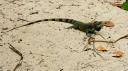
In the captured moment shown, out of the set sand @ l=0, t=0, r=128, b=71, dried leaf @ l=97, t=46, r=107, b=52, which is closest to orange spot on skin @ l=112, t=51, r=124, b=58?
sand @ l=0, t=0, r=128, b=71

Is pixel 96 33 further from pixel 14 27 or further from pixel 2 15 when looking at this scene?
pixel 2 15

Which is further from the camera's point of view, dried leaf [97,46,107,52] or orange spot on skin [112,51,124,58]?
dried leaf [97,46,107,52]

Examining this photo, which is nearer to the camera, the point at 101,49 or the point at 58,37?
the point at 101,49

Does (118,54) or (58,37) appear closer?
(118,54)

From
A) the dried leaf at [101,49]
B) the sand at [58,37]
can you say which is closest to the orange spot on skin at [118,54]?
the sand at [58,37]

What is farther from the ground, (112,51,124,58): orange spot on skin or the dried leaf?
the dried leaf

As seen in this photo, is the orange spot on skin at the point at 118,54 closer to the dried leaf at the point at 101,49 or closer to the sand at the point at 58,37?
the sand at the point at 58,37

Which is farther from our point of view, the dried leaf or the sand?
the dried leaf

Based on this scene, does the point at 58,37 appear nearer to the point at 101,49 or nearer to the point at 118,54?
the point at 101,49

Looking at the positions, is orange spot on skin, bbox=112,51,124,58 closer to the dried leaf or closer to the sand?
the sand

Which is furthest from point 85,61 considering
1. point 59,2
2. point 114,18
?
point 59,2

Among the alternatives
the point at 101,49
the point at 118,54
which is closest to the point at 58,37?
the point at 101,49
